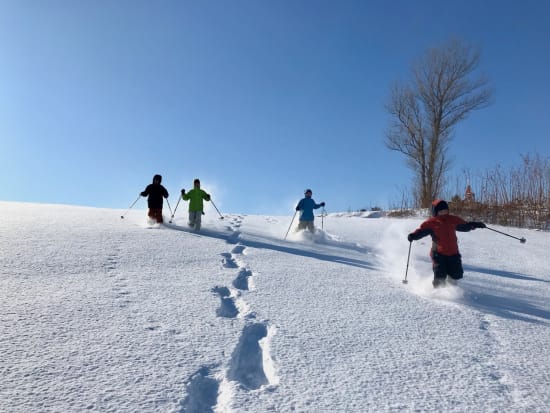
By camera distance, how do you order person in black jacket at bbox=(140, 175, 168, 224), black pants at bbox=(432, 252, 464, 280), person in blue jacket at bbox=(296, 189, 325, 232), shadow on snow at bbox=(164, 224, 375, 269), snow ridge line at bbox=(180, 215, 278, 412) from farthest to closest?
person in black jacket at bbox=(140, 175, 168, 224), person in blue jacket at bbox=(296, 189, 325, 232), shadow on snow at bbox=(164, 224, 375, 269), black pants at bbox=(432, 252, 464, 280), snow ridge line at bbox=(180, 215, 278, 412)

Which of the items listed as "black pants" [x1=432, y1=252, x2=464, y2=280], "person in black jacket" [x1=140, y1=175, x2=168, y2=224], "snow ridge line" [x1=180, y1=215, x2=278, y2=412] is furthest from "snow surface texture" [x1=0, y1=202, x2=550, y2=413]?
"person in black jacket" [x1=140, y1=175, x2=168, y2=224]

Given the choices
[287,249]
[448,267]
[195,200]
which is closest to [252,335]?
[448,267]

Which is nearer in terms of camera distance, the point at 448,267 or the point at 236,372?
the point at 236,372

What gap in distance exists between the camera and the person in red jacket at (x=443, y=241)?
4195mm

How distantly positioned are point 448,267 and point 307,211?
437 centimetres

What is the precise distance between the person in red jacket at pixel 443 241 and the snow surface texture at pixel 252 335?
239mm

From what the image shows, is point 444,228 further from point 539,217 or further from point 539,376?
point 539,217

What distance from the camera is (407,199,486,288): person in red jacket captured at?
4.20 meters

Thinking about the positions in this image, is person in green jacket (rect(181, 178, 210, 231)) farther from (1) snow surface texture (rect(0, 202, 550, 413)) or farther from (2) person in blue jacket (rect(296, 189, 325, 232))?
(1) snow surface texture (rect(0, 202, 550, 413))

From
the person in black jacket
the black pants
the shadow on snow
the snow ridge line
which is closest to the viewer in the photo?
the snow ridge line

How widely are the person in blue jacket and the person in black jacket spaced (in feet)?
9.77

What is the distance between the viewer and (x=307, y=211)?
8383 millimetres

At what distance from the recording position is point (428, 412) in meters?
1.77

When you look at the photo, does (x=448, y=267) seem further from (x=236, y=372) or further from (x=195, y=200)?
(x=195, y=200)
